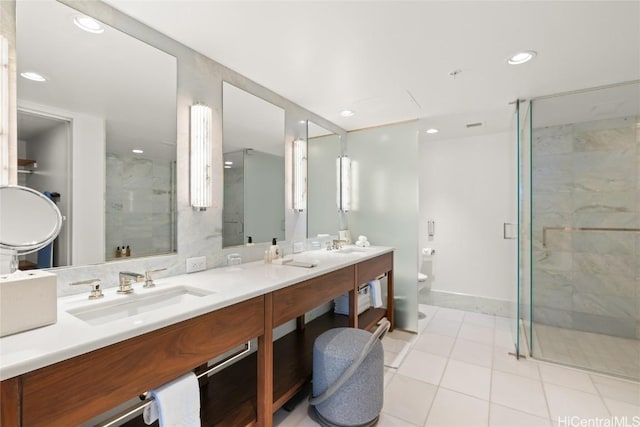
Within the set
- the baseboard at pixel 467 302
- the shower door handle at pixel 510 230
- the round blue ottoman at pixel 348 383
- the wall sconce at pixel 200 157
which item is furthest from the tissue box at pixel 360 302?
the wall sconce at pixel 200 157

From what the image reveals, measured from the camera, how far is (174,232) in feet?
5.52

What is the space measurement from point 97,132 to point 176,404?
4.19ft

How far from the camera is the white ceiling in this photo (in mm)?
1438

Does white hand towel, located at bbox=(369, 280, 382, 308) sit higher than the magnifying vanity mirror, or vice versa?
the magnifying vanity mirror

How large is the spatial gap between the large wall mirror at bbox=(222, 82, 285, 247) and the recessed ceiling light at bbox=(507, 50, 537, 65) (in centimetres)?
173

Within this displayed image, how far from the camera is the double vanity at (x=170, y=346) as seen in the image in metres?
0.76

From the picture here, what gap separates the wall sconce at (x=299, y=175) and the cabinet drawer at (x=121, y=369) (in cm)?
153

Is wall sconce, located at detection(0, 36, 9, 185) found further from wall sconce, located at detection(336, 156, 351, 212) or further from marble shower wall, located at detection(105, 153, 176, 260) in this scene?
wall sconce, located at detection(336, 156, 351, 212)

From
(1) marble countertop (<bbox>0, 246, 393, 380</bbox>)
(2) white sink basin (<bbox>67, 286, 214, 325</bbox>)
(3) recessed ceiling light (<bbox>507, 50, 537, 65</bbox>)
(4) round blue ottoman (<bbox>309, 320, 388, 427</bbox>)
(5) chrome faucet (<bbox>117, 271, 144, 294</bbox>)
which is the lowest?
(4) round blue ottoman (<bbox>309, 320, 388, 427</bbox>)

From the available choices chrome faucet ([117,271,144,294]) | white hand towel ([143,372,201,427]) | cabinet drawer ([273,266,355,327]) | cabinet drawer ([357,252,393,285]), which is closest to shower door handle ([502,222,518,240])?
cabinet drawer ([357,252,393,285])

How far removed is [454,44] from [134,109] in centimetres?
188

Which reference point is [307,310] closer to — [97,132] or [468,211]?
[97,132]

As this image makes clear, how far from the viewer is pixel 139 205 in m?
1.54

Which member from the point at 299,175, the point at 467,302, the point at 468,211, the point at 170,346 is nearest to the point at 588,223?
the point at 468,211
